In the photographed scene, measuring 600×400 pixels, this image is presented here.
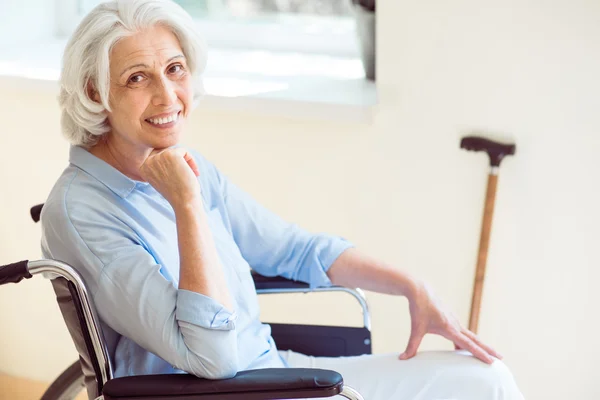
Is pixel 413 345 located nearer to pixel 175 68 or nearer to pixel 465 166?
pixel 465 166

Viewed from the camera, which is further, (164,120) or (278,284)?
(278,284)

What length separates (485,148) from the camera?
6.81 feet

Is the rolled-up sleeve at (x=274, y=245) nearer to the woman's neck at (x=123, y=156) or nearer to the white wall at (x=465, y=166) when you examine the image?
the woman's neck at (x=123, y=156)

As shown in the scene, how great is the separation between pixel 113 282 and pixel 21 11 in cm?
169

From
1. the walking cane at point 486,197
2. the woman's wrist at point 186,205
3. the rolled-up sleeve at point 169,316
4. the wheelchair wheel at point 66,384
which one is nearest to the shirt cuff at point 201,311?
the rolled-up sleeve at point 169,316

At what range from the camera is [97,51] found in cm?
146

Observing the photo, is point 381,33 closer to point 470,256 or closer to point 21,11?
point 470,256

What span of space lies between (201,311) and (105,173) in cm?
35

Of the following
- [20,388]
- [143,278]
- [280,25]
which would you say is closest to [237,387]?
[143,278]

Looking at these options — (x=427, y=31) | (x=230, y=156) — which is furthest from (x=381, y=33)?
(x=230, y=156)

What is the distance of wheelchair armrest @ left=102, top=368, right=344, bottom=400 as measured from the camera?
1321 millimetres

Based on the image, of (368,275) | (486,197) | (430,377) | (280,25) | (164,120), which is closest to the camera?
(164,120)

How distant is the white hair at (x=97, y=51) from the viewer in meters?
1.45

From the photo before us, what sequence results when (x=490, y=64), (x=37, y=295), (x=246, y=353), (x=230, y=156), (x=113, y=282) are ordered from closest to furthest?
(x=113, y=282) → (x=246, y=353) → (x=490, y=64) → (x=230, y=156) → (x=37, y=295)
